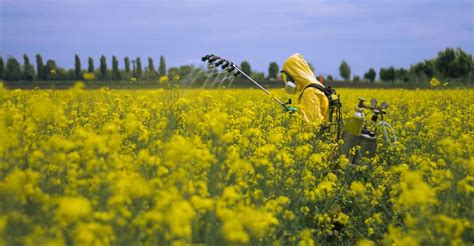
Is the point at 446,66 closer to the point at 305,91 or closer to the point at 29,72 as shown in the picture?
the point at 29,72

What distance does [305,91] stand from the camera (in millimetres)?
7156

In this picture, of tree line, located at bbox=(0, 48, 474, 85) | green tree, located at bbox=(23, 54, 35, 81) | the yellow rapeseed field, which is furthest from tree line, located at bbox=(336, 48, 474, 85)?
the yellow rapeseed field

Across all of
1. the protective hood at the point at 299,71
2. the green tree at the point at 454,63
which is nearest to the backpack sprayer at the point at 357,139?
the protective hood at the point at 299,71

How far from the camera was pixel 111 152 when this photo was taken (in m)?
4.51

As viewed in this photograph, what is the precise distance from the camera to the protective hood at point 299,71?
740 cm

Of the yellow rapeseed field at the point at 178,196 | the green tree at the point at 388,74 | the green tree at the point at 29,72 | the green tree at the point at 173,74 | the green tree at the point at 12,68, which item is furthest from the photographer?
the green tree at the point at 388,74

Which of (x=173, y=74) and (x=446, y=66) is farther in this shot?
(x=446, y=66)

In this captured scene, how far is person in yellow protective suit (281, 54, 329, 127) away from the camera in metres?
6.99

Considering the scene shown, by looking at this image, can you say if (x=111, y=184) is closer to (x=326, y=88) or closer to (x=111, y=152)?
(x=111, y=152)

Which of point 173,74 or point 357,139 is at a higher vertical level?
point 173,74

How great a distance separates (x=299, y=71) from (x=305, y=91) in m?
0.43

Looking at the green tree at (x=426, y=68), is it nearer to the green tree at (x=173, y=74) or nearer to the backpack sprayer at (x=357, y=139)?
the green tree at (x=173, y=74)

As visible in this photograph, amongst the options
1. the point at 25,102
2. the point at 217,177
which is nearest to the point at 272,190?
the point at 217,177

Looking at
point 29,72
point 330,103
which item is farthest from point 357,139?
point 29,72
